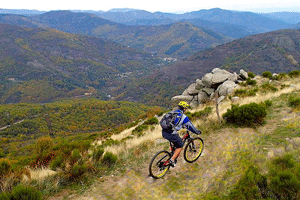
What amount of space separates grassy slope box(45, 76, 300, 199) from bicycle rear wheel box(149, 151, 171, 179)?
0.19 metres

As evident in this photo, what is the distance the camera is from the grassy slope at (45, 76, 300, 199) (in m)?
5.35

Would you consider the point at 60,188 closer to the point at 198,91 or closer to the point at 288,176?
the point at 288,176

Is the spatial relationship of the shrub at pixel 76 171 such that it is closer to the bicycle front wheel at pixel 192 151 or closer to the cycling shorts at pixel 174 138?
the cycling shorts at pixel 174 138

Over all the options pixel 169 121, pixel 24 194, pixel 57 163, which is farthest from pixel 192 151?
pixel 24 194

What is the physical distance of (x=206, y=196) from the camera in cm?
A: 497

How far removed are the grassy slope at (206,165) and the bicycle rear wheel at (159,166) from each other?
19 centimetres

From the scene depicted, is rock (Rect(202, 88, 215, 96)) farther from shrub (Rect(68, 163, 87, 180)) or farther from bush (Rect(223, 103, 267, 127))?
shrub (Rect(68, 163, 87, 180))

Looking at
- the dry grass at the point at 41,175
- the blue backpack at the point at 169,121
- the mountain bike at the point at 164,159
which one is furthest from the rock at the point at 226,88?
the dry grass at the point at 41,175

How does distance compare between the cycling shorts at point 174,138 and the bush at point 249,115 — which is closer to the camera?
the cycling shorts at point 174,138

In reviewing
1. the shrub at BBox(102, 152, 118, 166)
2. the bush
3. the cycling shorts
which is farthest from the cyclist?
the bush

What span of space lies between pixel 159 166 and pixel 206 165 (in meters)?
1.69

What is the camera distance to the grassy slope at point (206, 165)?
5348 mm

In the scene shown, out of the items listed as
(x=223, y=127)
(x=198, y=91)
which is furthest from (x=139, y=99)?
(x=223, y=127)

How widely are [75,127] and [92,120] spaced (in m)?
11.3
